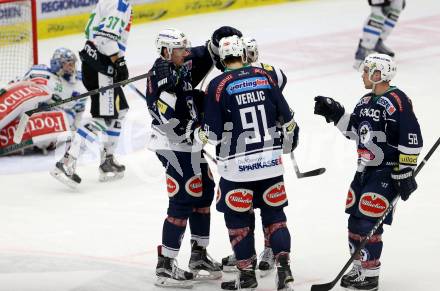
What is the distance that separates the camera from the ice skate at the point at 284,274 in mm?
6656

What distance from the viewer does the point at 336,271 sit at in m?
7.28

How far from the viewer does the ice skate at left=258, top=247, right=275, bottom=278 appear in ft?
23.8

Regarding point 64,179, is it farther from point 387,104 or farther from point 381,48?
point 381,48

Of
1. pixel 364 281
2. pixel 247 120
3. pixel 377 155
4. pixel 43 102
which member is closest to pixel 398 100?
pixel 377 155

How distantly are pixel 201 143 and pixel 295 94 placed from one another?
5.21 m

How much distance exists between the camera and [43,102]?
10227mm

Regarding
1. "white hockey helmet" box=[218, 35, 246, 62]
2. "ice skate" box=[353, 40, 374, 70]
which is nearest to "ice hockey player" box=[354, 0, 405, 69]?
"ice skate" box=[353, 40, 374, 70]

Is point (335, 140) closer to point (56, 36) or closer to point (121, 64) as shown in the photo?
point (121, 64)

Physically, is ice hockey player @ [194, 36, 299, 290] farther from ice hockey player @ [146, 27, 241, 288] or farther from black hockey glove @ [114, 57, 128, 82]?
black hockey glove @ [114, 57, 128, 82]

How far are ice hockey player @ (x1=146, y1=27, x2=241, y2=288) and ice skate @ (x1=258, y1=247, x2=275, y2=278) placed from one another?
0.44m

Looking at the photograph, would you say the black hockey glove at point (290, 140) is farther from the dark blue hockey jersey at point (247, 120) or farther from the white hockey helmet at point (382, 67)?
the white hockey helmet at point (382, 67)

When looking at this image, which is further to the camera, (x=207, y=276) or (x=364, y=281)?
(x=207, y=276)

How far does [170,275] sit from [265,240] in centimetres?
65

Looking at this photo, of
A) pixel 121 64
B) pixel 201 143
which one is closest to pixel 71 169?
pixel 121 64
